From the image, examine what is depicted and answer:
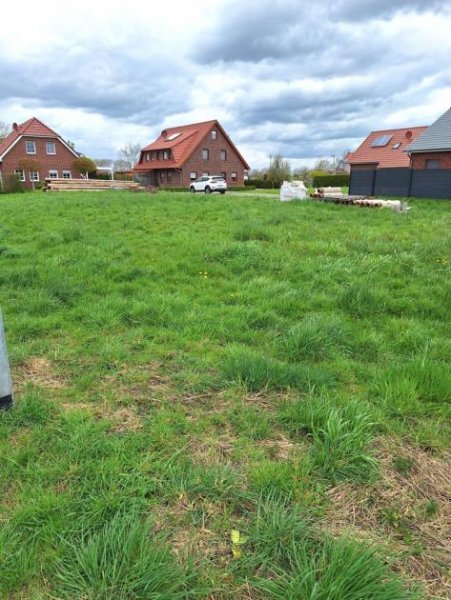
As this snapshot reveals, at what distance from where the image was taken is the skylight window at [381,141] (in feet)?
142

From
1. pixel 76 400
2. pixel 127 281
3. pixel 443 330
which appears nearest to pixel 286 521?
pixel 76 400

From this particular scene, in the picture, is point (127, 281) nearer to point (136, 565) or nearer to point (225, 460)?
point (225, 460)

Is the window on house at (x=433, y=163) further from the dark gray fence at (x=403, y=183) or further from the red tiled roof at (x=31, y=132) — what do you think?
the red tiled roof at (x=31, y=132)

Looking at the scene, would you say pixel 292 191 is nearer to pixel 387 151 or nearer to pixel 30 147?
pixel 387 151

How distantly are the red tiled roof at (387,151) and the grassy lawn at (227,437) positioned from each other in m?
39.4

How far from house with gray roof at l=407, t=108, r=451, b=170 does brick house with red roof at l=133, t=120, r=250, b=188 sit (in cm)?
2616

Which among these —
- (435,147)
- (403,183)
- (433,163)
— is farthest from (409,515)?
(433,163)

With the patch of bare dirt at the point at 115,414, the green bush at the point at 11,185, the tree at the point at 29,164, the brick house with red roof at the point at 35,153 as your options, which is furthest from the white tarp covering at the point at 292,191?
the brick house with red roof at the point at 35,153

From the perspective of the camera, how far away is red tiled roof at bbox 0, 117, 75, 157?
47.3 meters

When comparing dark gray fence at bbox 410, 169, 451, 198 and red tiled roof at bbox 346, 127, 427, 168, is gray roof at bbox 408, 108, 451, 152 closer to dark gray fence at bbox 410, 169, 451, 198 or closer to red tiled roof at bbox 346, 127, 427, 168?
dark gray fence at bbox 410, 169, 451, 198

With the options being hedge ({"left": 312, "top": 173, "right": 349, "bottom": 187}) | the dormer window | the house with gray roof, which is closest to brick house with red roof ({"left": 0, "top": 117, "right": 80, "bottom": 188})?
the dormer window

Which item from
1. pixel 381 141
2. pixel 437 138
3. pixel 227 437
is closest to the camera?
pixel 227 437

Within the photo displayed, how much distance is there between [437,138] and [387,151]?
16042 mm

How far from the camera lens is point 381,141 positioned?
43656mm
